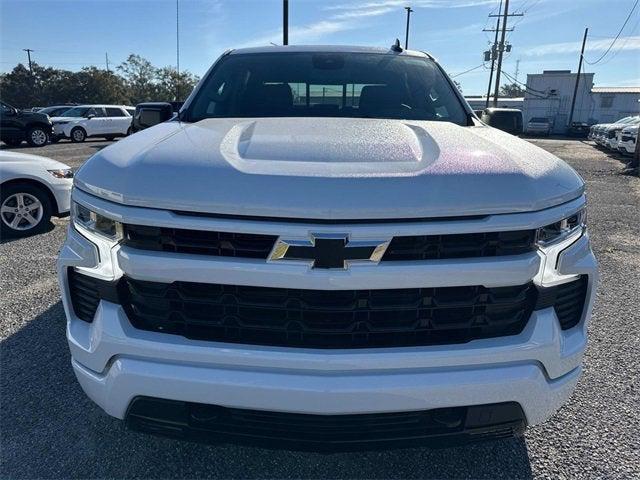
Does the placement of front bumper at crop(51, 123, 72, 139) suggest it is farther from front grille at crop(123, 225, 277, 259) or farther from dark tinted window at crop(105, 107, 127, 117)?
front grille at crop(123, 225, 277, 259)

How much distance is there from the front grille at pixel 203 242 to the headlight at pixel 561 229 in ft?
3.05

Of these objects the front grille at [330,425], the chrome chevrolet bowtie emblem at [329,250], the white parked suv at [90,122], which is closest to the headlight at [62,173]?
the front grille at [330,425]

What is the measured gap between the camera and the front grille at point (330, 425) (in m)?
1.63

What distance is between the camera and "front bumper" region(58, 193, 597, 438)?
154 cm

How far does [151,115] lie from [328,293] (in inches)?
90.7

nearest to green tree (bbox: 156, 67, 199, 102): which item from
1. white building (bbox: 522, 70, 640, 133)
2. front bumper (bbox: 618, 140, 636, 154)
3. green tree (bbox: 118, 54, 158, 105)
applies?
green tree (bbox: 118, 54, 158, 105)

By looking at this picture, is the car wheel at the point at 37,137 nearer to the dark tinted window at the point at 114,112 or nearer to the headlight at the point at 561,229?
the dark tinted window at the point at 114,112

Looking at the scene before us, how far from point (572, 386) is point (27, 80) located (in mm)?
71469

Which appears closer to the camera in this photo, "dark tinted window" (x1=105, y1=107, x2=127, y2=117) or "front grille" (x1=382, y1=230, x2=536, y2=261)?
"front grille" (x1=382, y1=230, x2=536, y2=261)

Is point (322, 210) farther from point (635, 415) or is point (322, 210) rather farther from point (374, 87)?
point (635, 415)

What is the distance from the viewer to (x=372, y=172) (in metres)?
1.62

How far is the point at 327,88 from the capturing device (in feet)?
9.98

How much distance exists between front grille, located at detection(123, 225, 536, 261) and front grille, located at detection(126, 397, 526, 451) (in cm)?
54

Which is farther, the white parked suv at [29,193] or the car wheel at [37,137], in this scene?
the car wheel at [37,137]
